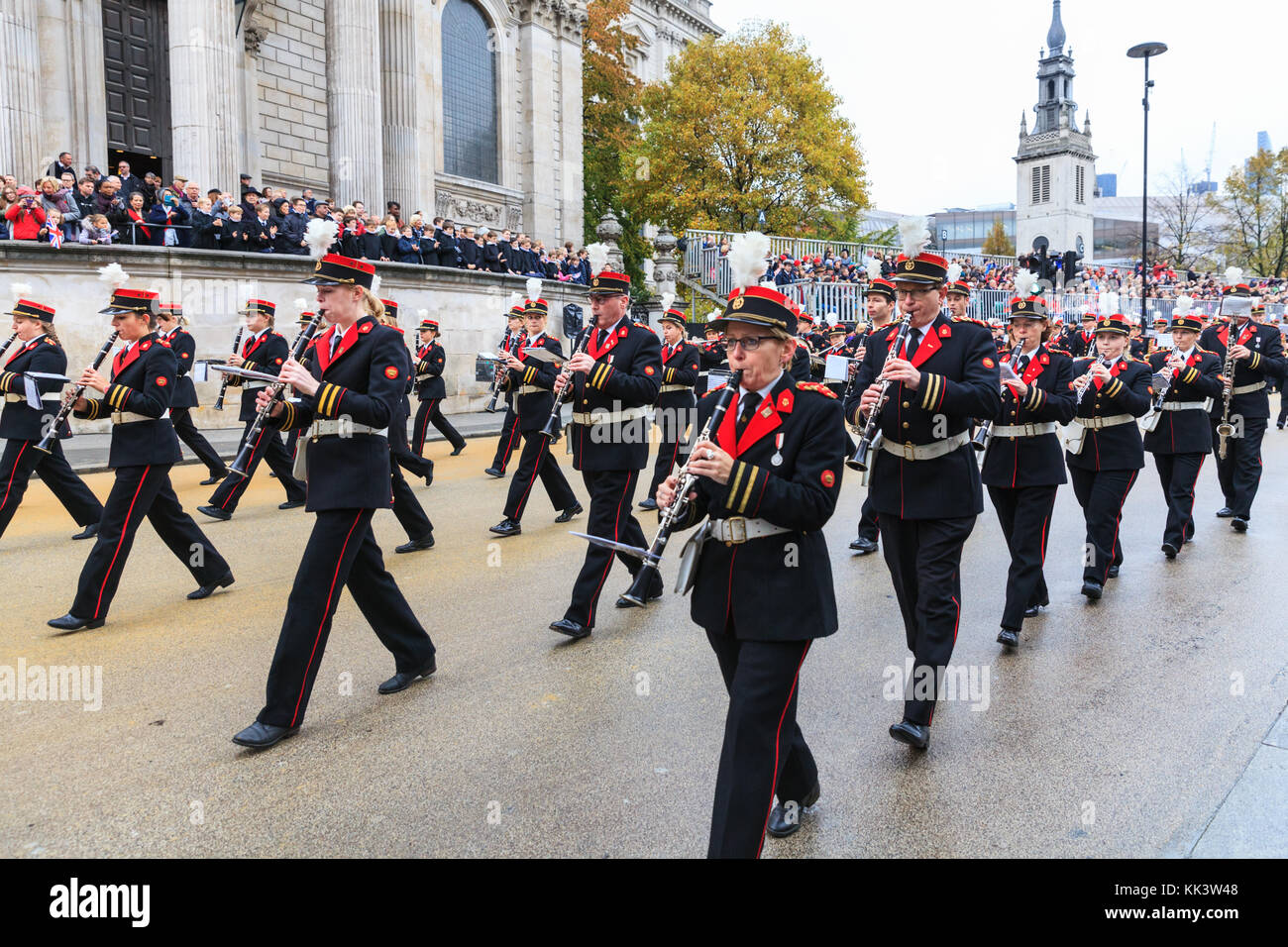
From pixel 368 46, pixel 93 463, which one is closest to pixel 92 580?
pixel 93 463

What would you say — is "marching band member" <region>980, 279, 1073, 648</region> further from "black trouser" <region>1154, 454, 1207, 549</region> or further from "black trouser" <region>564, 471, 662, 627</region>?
"black trouser" <region>1154, 454, 1207, 549</region>

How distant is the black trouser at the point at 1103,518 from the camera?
24.6 feet

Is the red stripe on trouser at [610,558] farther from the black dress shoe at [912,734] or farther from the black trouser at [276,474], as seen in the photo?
the black trouser at [276,474]

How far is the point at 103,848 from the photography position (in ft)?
12.4

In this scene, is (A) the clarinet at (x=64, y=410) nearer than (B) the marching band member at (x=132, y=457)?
No

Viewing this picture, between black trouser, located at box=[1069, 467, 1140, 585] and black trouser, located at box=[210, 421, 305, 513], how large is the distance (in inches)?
302

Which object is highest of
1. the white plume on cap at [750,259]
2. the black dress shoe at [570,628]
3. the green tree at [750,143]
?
the green tree at [750,143]

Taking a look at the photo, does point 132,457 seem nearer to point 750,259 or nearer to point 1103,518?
point 750,259

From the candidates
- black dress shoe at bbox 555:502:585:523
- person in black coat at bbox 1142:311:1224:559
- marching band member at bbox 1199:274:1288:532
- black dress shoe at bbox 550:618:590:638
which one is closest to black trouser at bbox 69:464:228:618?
black dress shoe at bbox 550:618:590:638

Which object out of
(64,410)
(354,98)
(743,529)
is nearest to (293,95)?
(354,98)

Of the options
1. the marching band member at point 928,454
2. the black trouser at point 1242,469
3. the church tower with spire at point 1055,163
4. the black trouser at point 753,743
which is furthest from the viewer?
the church tower with spire at point 1055,163

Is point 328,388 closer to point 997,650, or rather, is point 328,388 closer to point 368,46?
point 997,650

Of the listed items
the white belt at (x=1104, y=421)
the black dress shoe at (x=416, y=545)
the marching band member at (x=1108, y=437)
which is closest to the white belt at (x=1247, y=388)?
the marching band member at (x=1108, y=437)

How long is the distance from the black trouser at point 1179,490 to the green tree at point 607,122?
110 feet
